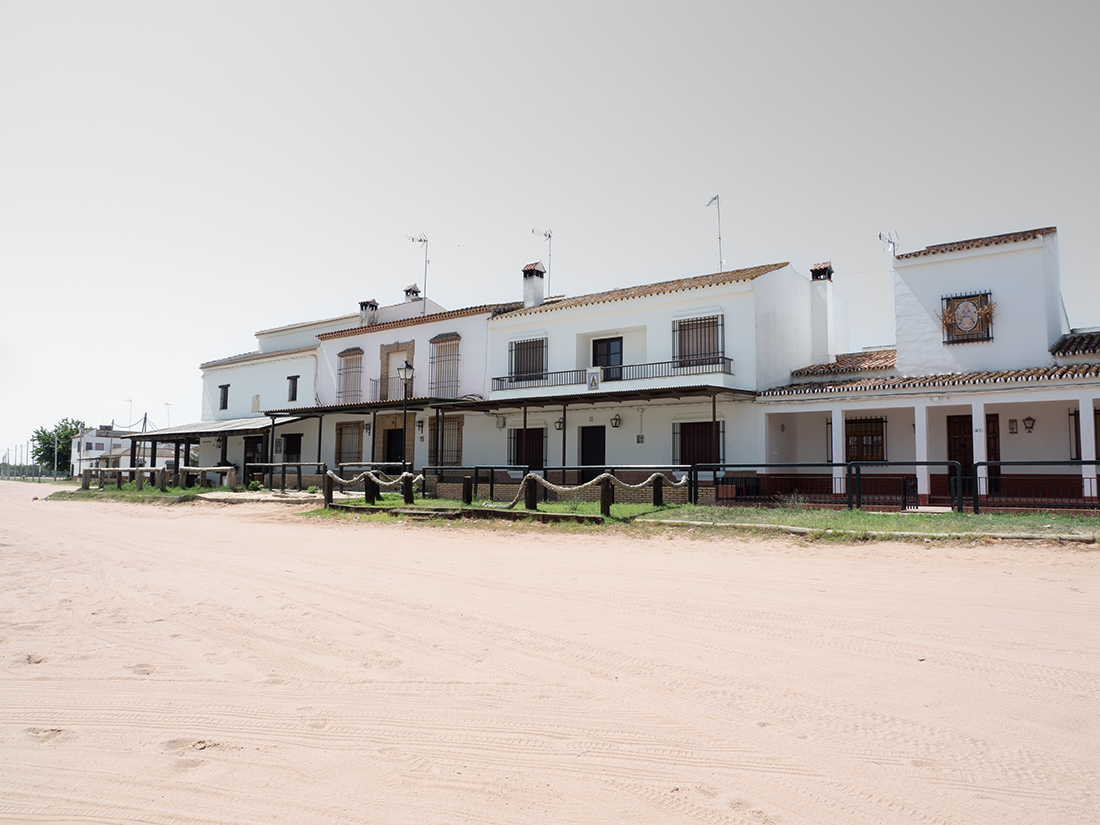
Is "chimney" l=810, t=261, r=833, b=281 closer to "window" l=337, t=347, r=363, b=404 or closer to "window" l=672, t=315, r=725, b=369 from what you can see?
"window" l=672, t=315, r=725, b=369

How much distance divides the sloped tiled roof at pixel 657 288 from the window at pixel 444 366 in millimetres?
2454

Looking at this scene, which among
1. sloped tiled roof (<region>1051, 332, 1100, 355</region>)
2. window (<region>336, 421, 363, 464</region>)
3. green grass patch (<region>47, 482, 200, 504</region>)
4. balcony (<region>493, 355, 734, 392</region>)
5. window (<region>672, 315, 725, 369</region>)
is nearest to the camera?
sloped tiled roof (<region>1051, 332, 1100, 355</region>)

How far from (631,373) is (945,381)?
28.1 ft

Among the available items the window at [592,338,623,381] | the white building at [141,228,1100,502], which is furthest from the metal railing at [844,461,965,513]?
the window at [592,338,623,381]

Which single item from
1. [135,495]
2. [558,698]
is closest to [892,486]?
[558,698]

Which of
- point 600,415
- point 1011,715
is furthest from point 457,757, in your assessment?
point 600,415

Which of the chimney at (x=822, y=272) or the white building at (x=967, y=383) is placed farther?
the chimney at (x=822, y=272)

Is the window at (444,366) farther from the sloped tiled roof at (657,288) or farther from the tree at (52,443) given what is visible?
the tree at (52,443)

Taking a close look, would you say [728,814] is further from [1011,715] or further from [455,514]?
[455,514]

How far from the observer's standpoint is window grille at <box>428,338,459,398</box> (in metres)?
26.3

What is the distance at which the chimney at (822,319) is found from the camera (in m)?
23.4

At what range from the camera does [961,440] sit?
18.0 m

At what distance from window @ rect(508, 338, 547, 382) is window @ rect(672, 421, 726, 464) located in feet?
16.7

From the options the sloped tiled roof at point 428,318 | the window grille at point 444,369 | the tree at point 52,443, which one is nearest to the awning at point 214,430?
the sloped tiled roof at point 428,318
